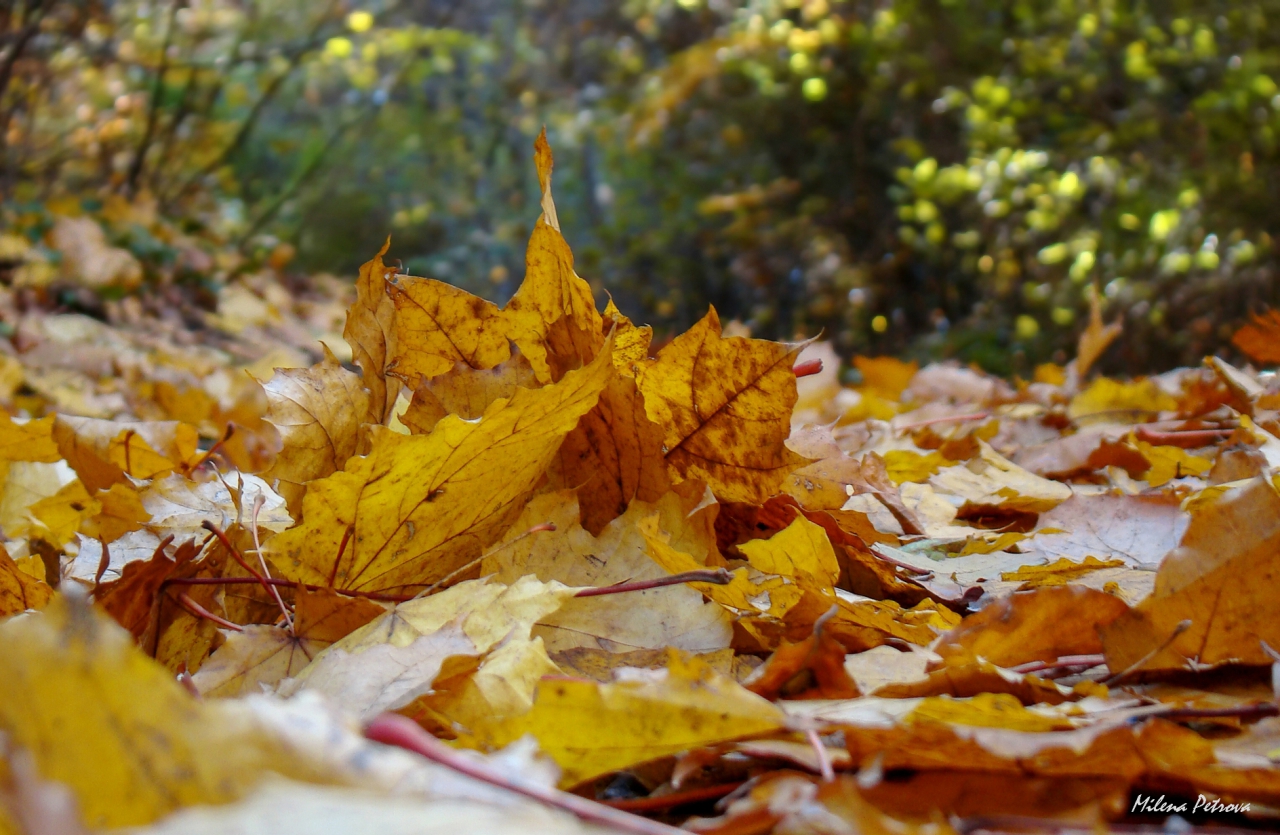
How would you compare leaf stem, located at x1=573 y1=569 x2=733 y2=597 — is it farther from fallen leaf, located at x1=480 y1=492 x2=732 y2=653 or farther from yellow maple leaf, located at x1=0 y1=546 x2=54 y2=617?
yellow maple leaf, located at x1=0 y1=546 x2=54 y2=617

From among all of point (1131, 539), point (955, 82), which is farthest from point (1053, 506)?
point (955, 82)

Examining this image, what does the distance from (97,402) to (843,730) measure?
80.8 inches

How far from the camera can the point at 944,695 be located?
0.55 metres

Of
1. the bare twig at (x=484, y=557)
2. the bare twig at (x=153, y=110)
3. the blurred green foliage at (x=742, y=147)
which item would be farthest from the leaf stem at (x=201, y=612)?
the bare twig at (x=153, y=110)

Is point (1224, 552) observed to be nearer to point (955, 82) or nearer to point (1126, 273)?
point (1126, 273)

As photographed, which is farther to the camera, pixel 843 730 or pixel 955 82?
pixel 955 82

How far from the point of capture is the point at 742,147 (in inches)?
210

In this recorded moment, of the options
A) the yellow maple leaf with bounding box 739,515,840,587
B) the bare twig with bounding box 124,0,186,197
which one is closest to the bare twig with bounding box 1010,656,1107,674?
the yellow maple leaf with bounding box 739,515,840,587

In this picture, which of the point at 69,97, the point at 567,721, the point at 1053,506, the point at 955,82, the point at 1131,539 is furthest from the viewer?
the point at 69,97

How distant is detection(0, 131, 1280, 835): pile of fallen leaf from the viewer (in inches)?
13.6

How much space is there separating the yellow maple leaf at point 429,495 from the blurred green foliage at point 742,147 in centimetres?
250

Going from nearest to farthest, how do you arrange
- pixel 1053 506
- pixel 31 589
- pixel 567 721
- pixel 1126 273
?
pixel 567 721, pixel 31 589, pixel 1053 506, pixel 1126 273

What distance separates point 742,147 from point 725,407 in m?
4.76

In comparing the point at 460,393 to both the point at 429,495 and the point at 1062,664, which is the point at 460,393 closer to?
the point at 429,495
